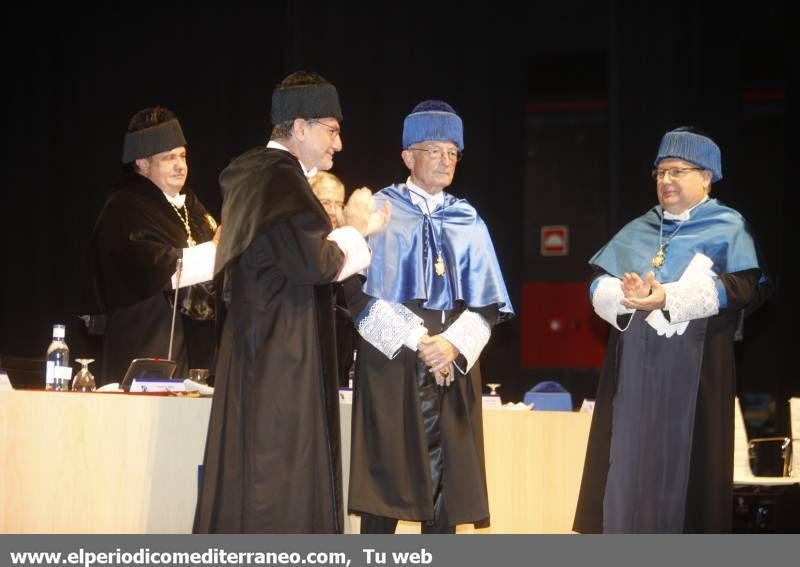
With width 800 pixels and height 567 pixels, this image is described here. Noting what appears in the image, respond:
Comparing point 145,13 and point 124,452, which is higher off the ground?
point 145,13

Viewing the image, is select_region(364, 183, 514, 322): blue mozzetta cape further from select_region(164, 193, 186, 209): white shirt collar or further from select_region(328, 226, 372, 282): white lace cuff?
select_region(164, 193, 186, 209): white shirt collar

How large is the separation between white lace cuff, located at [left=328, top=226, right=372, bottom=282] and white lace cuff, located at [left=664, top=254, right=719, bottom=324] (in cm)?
125

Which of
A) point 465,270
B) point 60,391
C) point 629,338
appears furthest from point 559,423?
point 60,391

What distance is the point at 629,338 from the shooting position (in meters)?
4.64

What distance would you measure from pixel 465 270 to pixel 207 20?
14.9 feet

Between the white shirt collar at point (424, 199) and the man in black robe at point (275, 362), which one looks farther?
the white shirt collar at point (424, 199)

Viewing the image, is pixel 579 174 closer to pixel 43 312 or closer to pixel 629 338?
pixel 43 312

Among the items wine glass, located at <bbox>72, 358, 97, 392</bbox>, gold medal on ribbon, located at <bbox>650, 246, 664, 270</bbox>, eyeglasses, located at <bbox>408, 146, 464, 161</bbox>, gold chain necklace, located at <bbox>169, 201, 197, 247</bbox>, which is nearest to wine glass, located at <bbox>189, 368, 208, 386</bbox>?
wine glass, located at <bbox>72, 358, 97, 392</bbox>

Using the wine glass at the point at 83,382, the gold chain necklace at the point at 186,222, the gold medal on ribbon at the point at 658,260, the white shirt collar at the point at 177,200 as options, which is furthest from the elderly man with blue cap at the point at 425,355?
the white shirt collar at the point at 177,200

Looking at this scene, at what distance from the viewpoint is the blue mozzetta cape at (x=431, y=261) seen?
4.25 metres

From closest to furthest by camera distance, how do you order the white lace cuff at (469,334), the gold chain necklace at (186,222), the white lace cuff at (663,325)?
the white lace cuff at (469,334), the white lace cuff at (663,325), the gold chain necklace at (186,222)

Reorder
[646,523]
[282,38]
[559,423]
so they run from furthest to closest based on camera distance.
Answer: [282,38] < [559,423] < [646,523]

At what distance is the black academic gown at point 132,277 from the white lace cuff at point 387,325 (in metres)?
1.35

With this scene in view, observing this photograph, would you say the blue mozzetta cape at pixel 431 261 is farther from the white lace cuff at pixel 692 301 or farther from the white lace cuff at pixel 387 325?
the white lace cuff at pixel 692 301
